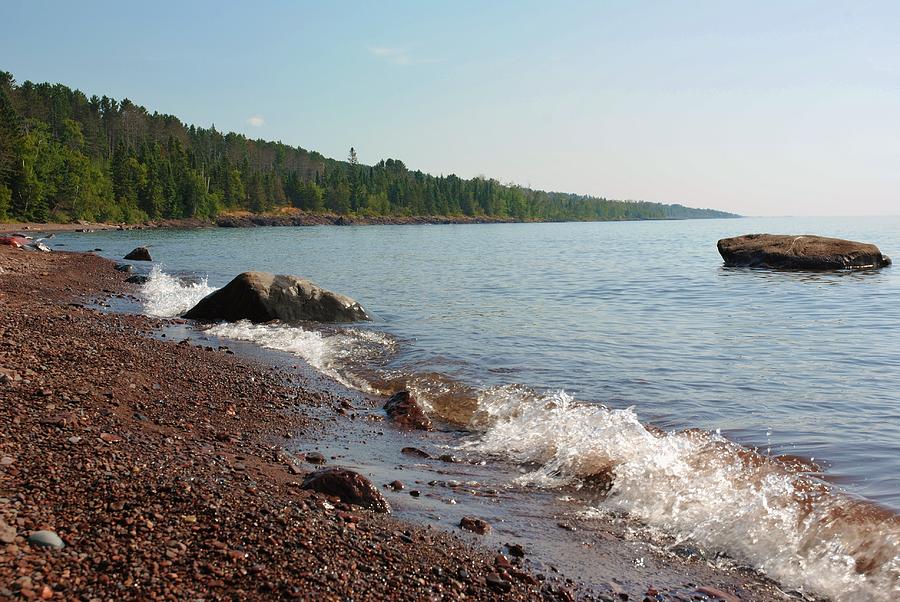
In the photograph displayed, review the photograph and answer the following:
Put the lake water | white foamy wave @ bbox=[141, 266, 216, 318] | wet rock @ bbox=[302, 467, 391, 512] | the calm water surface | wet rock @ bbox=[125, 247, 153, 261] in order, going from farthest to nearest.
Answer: wet rock @ bbox=[125, 247, 153, 261] → white foamy wave @ bbox=[141, 266, 216, 318] → the calm water surface → the lake water → wet rock @ bbox=[302, 467, 391, 512]

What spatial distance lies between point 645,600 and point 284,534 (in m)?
2.74

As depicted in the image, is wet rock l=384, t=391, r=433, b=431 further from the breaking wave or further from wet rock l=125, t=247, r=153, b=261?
wet rock l=125, t=247, r=153, b=261

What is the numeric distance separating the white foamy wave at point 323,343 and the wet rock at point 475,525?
6362 mm

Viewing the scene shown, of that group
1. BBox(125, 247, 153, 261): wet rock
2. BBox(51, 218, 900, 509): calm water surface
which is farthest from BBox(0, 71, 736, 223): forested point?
BBox(51, 218, 900, 509): calm water surface

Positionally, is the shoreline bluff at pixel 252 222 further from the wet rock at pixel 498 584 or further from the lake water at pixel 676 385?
the wet rock at pixel 498 584

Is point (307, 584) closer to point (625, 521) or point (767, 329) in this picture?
point (625, 521)

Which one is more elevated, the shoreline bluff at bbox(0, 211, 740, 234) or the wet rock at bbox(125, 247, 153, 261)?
the shoreline bluff at bbox(0, 211, 740, 234)

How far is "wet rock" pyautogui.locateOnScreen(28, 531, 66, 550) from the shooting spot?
158 inches

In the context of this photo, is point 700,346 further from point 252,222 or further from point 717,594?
point 252,222

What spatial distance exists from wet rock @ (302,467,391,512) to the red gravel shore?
0.14m

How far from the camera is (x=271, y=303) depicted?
18062 mm

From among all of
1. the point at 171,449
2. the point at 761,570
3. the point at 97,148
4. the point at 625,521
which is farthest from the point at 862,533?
the point at 97,148

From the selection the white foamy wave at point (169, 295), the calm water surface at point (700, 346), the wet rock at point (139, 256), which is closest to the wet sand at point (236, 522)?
the calm water surface at point (700, 346)

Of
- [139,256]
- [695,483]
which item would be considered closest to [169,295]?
[139,256]
